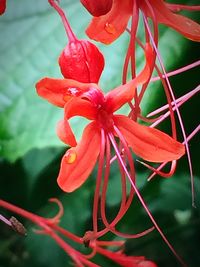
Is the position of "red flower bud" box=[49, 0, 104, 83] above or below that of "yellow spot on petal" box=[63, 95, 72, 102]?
above

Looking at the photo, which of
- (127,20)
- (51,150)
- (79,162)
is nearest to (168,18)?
(127,20)

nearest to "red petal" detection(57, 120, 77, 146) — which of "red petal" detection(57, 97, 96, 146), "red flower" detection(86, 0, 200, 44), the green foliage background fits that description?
"red petal" detection(57, 97, 96, 146)

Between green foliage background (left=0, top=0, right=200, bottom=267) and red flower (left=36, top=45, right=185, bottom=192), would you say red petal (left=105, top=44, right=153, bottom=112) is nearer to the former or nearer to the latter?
red flower (left=36, top=45, right=185, bottom=192)

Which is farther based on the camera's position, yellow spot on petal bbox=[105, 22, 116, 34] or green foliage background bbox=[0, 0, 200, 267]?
green foliage background bbox=[0, 0, 200, 267]

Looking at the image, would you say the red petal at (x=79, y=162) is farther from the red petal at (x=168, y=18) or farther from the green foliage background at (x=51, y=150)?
the green foliage background at (x=51, y=150)

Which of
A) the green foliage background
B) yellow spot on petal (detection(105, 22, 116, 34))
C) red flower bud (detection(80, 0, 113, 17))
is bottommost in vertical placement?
the green foliage background

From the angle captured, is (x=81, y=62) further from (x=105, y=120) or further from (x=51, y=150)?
(x=51, y=150)

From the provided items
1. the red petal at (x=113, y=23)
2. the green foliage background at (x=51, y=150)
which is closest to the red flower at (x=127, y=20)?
the red petal at (x=113, y=23)
